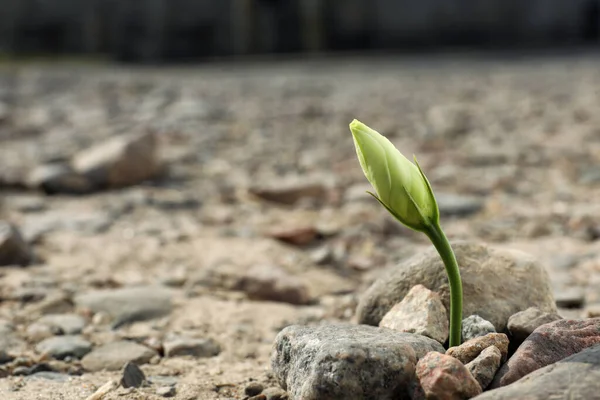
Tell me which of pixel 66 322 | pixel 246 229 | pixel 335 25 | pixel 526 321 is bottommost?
pixel 246 229

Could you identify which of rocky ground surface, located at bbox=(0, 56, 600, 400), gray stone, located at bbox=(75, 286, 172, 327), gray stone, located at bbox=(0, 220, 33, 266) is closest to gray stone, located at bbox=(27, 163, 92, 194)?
rocky ground surface, located at bbox=(0, 56, 600, 400)

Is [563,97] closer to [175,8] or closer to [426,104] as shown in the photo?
[426,104]

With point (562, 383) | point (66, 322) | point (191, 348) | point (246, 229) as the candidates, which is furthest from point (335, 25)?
point (562, 383)

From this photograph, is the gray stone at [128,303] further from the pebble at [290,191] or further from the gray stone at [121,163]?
the gray stone at [121,163]

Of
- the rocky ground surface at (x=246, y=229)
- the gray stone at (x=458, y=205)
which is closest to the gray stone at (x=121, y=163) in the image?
the rocky ground surface at (x=246, y=229)

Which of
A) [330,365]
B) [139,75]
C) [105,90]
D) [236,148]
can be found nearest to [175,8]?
[139,75]

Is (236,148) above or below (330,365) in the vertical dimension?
below

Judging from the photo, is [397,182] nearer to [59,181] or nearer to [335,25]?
[59,181]

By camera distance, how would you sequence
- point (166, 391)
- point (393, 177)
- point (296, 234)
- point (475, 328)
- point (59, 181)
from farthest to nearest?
point (59, 181), point (296, 234), point (166, 391), point (475, 328), point (393, 177)
